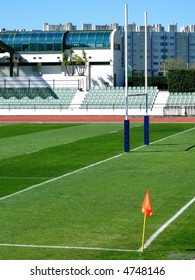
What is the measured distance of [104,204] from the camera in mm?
20531

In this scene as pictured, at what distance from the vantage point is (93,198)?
21469 millimetres

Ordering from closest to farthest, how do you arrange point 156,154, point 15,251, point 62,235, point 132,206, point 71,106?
point 15,251, point 62,235, point 132,206, point 156,154, point 71,106

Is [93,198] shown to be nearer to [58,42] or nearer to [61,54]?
[61,54]

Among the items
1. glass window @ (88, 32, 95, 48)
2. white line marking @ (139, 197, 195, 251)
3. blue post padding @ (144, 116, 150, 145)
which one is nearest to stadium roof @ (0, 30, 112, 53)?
glass window @ (88, 32, 95, 48)

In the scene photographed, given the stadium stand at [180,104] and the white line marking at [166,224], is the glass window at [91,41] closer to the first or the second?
the stadium stand at [180,104]

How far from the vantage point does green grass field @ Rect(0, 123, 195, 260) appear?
1567 cm

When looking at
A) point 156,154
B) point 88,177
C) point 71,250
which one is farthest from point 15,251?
point 156,154

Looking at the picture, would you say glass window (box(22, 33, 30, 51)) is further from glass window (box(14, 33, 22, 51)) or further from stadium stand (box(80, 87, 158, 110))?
stadium stand (box(80, 87, 158, 110))

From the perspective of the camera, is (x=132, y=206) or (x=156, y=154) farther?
(x=156, y=154)

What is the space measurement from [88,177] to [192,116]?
40.9 m

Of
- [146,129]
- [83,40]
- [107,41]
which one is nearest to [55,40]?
[83,40]

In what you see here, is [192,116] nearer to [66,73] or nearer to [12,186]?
[66,73]

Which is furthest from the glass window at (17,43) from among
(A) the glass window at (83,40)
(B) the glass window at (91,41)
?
(B) the glass window at (91,41)

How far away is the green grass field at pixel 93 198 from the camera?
51.4 ft
